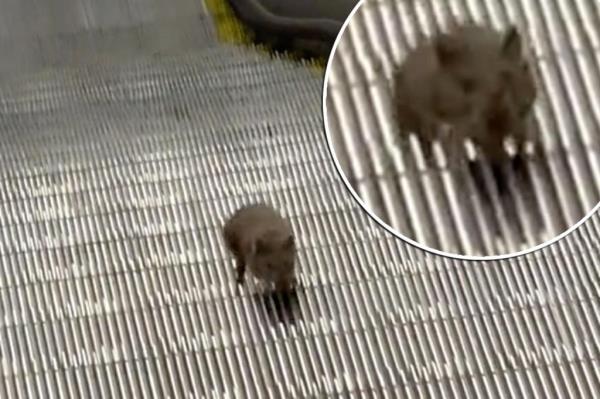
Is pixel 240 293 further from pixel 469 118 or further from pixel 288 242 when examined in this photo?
pixel 469 118

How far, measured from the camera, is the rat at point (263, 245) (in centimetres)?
96

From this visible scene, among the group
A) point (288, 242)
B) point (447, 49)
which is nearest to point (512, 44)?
point (447, 49)

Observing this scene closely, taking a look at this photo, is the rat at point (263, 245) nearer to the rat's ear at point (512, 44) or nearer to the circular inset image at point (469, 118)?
the circular inset image at point (469, 118)

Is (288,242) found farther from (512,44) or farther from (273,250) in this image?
(512,44)

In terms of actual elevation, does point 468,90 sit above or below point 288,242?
above

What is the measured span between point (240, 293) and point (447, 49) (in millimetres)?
315

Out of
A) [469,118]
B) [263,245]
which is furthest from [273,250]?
[469,118]

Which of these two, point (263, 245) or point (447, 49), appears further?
point (263, 245)

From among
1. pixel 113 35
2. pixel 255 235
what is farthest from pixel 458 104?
pixel 113 35

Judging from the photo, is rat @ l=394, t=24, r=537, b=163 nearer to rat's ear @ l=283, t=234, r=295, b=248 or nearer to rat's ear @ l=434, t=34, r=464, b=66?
rat's ear @ l=434, t=34, r=464, b=66

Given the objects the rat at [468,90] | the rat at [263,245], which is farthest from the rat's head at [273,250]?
the rat at [468,90]

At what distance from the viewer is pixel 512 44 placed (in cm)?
83

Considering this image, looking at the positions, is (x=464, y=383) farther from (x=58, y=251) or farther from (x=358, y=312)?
(x=58, y=251)

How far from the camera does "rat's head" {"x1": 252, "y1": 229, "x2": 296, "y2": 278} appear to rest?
3.14ft
